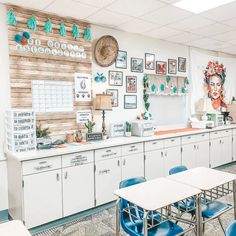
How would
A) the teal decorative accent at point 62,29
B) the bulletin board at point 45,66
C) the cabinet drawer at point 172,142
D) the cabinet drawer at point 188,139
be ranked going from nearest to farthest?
the bulletin board at point 45,66 < the teal decorative accent at point 62,29 < the cabinet drawer at point 172,142 < the cabinet drawer at point 188,139

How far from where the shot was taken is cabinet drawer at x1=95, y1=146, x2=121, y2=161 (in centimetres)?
353

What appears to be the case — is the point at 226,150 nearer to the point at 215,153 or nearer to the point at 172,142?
the point at 215,153

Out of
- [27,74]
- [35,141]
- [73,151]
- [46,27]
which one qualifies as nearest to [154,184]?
[73,151]

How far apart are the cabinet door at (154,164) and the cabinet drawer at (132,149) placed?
0.63 feet

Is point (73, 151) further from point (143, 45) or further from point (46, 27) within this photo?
point (143, 45)

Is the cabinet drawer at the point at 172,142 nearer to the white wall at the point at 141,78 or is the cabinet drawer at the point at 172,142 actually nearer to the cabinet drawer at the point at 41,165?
the white wall at the point at 141,78

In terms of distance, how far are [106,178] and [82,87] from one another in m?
1.51

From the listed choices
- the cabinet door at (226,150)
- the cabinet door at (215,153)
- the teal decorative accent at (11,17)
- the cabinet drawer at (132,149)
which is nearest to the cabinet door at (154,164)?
A: the cabinet drawer at (132,149)

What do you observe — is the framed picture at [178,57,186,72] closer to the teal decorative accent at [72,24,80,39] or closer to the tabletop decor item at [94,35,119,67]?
the tabletop decor item at [94,35,119,67]

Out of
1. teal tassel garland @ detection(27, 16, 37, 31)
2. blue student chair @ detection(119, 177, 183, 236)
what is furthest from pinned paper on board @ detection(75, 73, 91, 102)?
blue student chair @ detection(119, 177, 183, 236)

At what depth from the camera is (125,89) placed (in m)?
4.62

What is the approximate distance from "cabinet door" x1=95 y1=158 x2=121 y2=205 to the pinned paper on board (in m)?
1.12

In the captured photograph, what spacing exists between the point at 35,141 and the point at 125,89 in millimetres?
2055

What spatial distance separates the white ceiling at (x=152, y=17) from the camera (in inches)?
129
